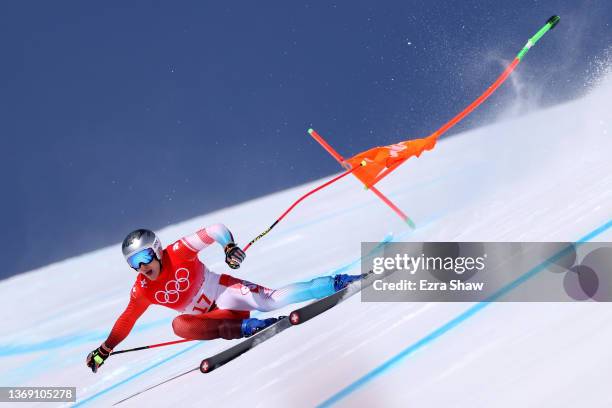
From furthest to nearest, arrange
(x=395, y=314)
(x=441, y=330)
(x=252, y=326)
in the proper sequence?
(x=252, y=326) → (x=395, y=314) → (x=441, y=330)

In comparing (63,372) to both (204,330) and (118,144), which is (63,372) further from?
(118,144)

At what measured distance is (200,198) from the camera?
23.4 feet

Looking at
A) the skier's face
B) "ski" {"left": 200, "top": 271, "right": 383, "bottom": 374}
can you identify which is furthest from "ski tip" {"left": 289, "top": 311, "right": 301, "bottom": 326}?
the skier's face

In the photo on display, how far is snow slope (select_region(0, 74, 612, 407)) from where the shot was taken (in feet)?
7.74

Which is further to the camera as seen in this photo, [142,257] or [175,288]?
[175,288]

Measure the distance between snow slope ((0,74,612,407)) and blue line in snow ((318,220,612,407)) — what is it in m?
0.01

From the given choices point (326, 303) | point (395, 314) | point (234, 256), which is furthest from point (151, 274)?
point (395, 314)

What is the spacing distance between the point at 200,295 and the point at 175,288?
5.5 inches

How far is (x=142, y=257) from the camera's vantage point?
3.10 m

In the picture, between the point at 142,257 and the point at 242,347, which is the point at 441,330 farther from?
the point at 142,257

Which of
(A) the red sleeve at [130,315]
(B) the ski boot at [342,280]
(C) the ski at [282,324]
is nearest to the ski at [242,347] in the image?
(C) the ski at [282,324]

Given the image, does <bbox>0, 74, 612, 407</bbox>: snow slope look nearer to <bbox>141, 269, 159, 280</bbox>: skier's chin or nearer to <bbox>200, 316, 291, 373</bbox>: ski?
<bbox>200, 316, 291, 373</bbox>: ski

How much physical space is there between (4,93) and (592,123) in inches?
204

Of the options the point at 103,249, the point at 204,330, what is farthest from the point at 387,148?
the point at 103,249
